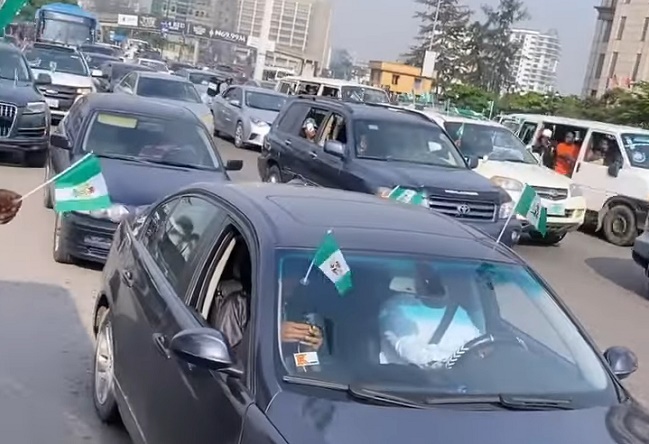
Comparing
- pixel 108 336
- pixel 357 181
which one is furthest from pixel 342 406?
pixel 357 181

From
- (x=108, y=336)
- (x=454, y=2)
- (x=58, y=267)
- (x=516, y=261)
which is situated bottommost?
(x=58, y=267)

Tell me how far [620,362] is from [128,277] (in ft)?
8.35

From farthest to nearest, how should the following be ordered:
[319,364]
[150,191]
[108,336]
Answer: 1. [150,191]
2. [108,336]
3. [319,364]

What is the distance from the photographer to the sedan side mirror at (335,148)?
474 inches

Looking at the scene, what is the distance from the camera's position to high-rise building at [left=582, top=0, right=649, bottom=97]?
80.1m

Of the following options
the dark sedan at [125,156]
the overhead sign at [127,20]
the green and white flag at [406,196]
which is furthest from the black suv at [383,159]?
the overhead sign at [127,20]

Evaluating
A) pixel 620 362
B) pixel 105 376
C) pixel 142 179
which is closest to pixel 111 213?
pixel 142 179

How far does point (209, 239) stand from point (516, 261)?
4.64 ft

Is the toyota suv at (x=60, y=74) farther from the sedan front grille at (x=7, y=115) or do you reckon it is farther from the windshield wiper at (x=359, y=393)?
the windshield wiper at (x=359, y=393)

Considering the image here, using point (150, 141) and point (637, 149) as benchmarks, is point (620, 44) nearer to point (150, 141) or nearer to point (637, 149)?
point (637, 149)

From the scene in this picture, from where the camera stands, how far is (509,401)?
11.6 feet

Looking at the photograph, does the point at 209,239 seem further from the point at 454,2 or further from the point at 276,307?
the point at 454,2

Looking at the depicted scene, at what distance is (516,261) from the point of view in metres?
4.43

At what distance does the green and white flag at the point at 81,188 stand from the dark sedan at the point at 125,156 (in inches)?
108
